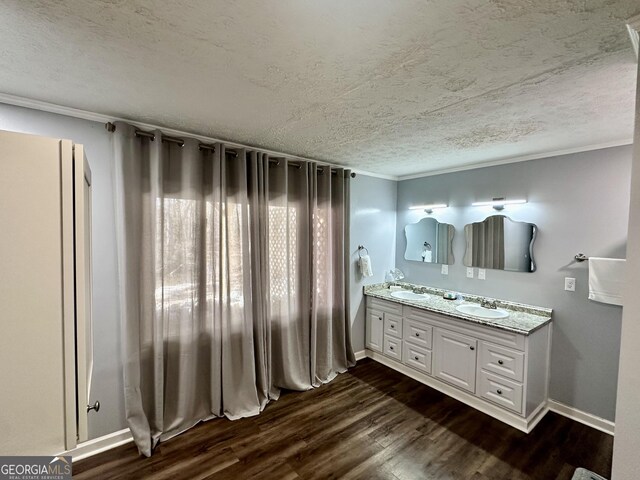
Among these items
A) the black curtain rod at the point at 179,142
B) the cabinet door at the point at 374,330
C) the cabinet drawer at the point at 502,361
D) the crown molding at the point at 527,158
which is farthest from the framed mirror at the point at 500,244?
the black curtain rod at the point at 179,142

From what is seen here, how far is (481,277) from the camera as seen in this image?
319cm

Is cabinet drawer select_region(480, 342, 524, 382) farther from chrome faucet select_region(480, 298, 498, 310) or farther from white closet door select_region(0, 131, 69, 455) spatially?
white closet door select_region(0, 131, 69, 455)

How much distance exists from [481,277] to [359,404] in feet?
6.32

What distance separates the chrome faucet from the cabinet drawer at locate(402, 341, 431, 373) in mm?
798

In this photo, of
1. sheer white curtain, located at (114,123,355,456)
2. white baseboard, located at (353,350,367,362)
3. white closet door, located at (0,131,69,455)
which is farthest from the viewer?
white baseboard, located at (353,350,367,362)

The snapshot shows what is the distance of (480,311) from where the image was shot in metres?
2.96

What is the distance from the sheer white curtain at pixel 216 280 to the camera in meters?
2.12

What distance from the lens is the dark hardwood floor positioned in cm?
196

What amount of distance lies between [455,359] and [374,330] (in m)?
1.06

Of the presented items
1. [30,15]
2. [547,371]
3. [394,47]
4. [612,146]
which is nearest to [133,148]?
[30,15]

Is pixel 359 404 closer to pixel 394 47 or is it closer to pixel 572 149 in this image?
pixel 394 47

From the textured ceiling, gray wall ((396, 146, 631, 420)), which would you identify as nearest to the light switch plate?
gray wall ((396, 146, 631, 420))

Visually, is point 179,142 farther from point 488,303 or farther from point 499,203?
point 488,303

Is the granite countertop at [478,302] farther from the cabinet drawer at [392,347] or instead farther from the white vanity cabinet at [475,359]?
the cabinet drawer at [392,347]
